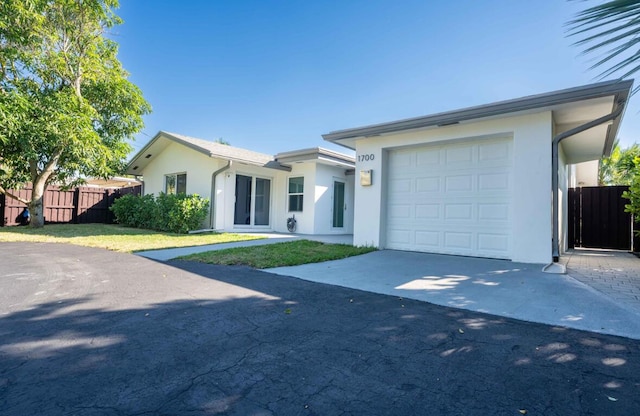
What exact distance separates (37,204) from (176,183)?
16.6ft

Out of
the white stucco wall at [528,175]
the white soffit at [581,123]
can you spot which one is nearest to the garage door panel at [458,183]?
the white stucco wall at [528,175]

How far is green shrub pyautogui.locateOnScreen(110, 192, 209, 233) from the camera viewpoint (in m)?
11.8

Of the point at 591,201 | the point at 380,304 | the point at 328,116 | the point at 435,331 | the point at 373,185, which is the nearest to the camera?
the point at 435,331

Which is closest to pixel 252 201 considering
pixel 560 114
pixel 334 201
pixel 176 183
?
pixel 334 201

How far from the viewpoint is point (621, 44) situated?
86 centimetres

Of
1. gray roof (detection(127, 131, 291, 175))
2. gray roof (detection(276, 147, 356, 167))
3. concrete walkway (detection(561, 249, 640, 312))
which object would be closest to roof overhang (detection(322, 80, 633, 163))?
concrete walkway (detection(561, 249, 640, 312))

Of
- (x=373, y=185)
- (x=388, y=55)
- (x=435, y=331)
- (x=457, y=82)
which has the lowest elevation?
(x=435, y=331)

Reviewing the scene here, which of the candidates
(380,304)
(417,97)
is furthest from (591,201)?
(380,304)

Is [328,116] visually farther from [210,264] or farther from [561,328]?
[561,328]

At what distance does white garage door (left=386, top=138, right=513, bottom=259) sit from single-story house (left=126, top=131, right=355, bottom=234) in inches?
182

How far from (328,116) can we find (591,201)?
12.4 meters

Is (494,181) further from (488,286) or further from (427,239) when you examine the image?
Result: (488,286)

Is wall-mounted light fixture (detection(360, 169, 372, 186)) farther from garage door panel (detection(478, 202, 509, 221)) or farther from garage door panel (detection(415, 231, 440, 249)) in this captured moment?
garage door panel (detection(478, 202, 509, 221))

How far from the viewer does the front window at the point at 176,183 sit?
46.8 ft
